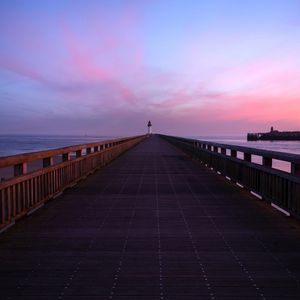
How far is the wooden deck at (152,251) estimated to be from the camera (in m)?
4.86

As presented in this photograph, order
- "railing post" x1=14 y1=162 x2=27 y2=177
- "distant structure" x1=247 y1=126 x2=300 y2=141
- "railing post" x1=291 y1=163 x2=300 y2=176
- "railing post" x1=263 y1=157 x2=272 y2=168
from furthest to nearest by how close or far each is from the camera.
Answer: "distant structure" x1=247 y1=126 x2=300 y2=141 < "railing post" x1=263 y1=157 x2=272 y2=168 < "railing post" x1=14 y1=162 x2=27 y2=177 < "railing post" x1=291 y1=163 x2=300 y2=176

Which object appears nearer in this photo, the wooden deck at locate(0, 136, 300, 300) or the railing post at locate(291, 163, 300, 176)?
the wooden deck at locate(0, 136, 300, 300)

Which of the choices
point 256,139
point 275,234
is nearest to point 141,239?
point 275,234

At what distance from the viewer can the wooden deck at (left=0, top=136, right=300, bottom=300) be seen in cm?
486

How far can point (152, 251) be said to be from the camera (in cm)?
632

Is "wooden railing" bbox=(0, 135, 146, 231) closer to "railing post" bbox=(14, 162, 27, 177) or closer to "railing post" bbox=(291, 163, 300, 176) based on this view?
"railing post" bbox=(14, 162, 27, 177)

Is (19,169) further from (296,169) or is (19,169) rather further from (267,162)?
(267,162)

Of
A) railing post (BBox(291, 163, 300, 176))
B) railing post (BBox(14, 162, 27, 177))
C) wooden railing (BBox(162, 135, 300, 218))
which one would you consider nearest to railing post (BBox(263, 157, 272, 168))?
wooden railing (BBox(162, 135, 300, 218))

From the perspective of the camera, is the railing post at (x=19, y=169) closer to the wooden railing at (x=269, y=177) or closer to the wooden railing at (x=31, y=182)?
the wooden railing at (x=31, y=182)

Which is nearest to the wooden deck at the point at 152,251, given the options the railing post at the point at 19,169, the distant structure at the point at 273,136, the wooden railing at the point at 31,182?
the wooden railing at the point at 31,182

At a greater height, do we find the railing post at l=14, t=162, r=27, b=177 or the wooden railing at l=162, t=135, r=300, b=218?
the railing post at l=14, t=162, r=27, b=177

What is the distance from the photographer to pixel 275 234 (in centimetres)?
742

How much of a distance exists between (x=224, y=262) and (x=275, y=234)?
6.14 feet

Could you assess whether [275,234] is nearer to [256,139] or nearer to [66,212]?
[66,212]
